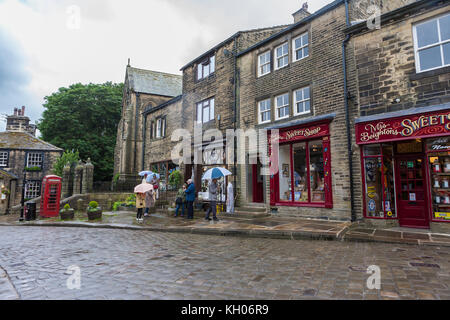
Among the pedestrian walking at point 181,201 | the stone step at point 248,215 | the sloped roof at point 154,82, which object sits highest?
the sloped roof at point 154,82

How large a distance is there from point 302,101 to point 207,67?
26.5 ft

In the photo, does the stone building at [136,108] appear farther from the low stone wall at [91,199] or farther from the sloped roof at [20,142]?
the sloped roof at [20,142]

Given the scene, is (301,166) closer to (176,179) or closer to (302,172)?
(302,172)

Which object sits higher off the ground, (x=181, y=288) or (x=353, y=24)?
(x=353, y=24)

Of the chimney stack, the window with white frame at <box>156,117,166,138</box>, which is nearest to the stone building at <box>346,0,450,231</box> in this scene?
the chimney stack

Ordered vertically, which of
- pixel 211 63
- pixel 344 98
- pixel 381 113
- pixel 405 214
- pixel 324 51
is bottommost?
pixel 405 214

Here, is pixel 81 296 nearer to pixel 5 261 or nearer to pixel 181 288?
pixel 181 288

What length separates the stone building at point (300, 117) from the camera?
10148 millimetres

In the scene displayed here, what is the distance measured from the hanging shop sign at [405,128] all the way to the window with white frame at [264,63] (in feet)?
19.3

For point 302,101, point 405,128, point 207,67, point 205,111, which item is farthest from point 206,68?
point 405,128

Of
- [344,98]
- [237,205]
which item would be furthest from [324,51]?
[237,205]

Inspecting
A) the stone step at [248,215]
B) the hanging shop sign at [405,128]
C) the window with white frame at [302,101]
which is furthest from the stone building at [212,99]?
the hanging shop sign at [405,128]
